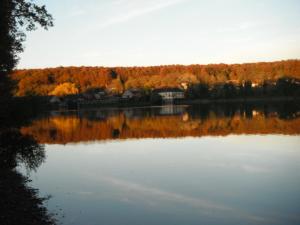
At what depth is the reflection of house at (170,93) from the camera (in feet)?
417

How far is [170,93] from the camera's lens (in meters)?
130

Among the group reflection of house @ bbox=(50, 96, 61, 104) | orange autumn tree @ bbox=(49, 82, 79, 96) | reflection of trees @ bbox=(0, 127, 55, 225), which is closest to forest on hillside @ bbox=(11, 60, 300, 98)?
orange autumn tree @ bbox=(49, 82, 79, 96)

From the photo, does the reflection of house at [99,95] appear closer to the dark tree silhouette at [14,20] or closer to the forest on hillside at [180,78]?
the forest on hillside at [180,78]

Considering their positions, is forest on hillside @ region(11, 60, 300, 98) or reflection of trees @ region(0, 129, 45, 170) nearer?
reflection of trees @ region(0, 129, 45, 170)

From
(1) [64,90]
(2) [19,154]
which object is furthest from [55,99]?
(2) [19,154]

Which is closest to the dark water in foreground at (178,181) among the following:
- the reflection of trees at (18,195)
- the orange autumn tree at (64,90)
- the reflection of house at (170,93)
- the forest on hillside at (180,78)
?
the reflection of trees at (18,195)

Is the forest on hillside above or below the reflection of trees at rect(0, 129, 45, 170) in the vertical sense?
above

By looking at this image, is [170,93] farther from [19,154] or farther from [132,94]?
[19,154]

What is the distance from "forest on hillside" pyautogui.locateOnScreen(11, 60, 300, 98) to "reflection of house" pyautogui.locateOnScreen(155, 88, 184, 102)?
3068 mm

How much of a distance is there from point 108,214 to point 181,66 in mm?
158798

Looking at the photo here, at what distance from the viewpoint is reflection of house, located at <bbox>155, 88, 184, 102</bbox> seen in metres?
127

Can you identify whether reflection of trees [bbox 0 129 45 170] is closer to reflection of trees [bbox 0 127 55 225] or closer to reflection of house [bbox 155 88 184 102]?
reflection of trees [bbox 0 127 55 225]

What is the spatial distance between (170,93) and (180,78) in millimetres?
16485

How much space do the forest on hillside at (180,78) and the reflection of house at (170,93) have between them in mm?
3068
